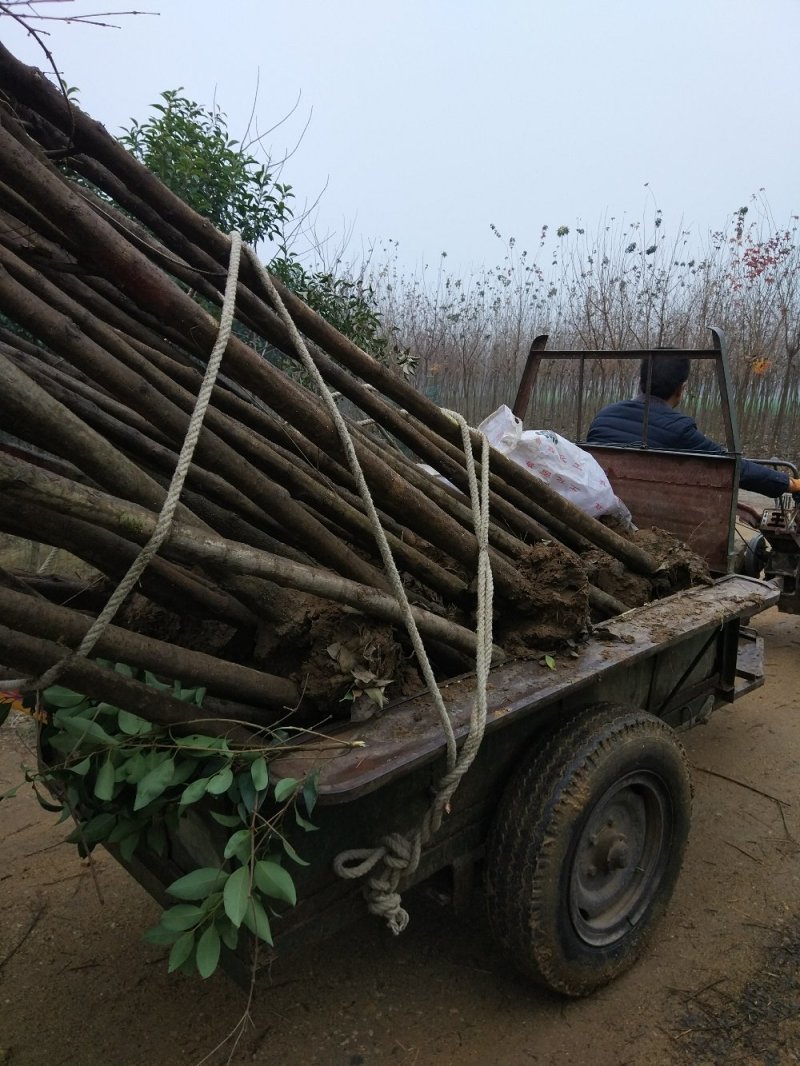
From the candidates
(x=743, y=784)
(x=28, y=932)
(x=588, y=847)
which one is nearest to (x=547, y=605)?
(x=588, y=847)

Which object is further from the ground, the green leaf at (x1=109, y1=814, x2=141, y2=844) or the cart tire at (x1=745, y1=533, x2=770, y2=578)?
the cart tire at (x1=745, y1=533, x2=770, y2=578)

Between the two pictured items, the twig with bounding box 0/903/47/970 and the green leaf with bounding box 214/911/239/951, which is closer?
the green leaf with bounding box 214/911/239/951

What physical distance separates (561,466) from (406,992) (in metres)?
2.00

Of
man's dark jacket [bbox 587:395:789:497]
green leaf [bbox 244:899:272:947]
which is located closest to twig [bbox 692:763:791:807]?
man's dark jacket [bbox 587:395:789:497]

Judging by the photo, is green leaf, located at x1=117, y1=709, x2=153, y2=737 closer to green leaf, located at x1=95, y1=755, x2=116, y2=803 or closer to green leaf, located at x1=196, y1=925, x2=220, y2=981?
green leaf, located at x1=95, y1=755, x2=116, y2=803

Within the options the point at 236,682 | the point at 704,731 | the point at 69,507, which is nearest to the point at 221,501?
the point at 236,682

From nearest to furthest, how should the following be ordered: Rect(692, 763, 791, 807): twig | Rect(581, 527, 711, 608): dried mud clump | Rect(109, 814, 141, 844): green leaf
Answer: Rect(109, 814, 141, 844): green leaf, Rect(581, 527, 711, 608): dried mud clump, Rect(692, 763, 791, 807): twig

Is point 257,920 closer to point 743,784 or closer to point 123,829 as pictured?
point 123,829

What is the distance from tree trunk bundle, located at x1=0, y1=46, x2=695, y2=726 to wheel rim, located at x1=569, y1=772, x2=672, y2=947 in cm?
55

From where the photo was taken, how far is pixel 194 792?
53.8 inches

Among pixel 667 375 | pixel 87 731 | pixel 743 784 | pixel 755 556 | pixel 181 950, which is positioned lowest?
pixel 743 784

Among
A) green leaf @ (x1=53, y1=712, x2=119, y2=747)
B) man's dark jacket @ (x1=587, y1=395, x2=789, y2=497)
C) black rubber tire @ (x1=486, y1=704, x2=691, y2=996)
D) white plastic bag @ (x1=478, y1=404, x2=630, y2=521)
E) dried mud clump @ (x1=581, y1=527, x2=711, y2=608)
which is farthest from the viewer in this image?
man's dark jacket @ (x1=587, y1=395, x2=789, y2=497)

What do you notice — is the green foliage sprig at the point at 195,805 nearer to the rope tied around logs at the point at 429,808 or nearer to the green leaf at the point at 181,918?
the green leaf at the point at 181,918

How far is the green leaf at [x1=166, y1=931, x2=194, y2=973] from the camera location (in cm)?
134
